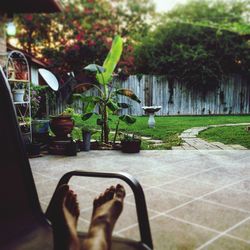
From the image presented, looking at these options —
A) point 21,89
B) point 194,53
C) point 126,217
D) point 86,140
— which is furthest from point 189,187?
point 194,53

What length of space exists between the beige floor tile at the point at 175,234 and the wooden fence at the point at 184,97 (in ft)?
34.9

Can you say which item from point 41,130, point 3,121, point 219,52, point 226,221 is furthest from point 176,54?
point 3,121

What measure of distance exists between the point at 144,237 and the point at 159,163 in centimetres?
311

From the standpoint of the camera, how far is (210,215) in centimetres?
253

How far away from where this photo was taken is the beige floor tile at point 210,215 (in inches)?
93.0

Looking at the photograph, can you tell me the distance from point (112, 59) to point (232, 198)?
11.9 feet

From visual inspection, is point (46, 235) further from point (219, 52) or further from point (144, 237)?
point (219, 52)

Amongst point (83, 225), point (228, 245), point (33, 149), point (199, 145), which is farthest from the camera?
point (199, 145)

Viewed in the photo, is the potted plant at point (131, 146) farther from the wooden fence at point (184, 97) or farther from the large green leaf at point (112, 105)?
the wooden fence at point (184, 97)

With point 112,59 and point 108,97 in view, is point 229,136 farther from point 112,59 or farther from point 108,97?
point 112,59

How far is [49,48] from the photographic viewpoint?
16062mm

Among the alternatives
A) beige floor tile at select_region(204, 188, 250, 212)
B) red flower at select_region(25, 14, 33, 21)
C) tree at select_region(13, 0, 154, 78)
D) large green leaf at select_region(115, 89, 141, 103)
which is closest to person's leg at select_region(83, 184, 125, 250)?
beige floor tile at select_region(204, 188, 250, 212)

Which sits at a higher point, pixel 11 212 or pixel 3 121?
pixel 3 121

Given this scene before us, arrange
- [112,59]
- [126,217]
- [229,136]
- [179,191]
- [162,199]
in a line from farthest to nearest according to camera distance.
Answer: [229,136] < [112,59] < [179,191] < [162,199] < [126,217]
